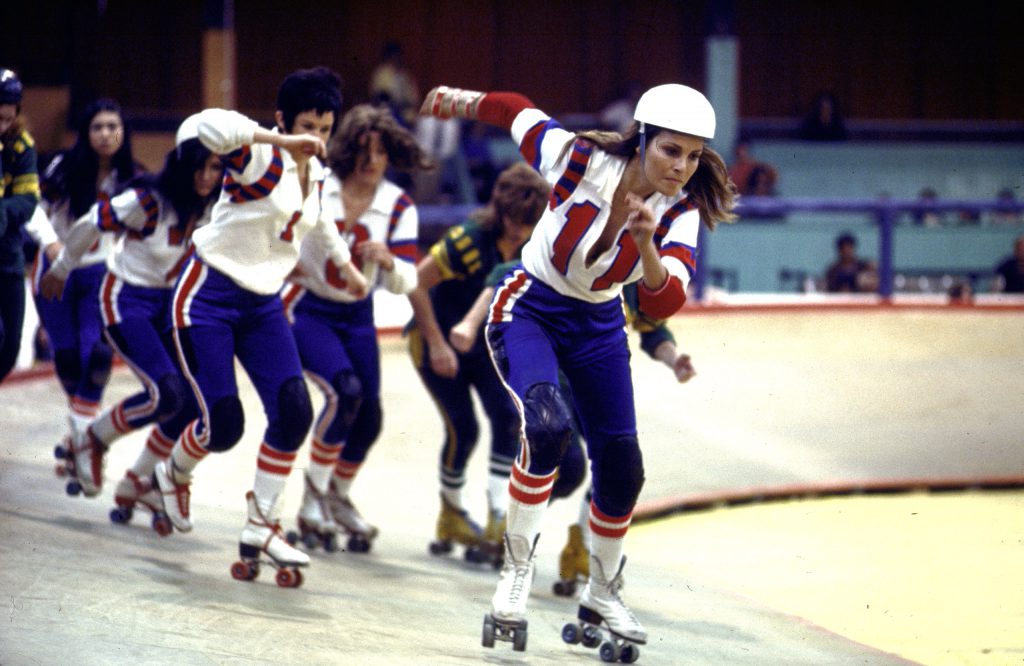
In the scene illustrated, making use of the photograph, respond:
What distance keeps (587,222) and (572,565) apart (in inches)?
78.7

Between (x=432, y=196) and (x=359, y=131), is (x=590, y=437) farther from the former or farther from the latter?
(x=432, y=196)

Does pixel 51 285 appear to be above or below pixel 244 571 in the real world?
above

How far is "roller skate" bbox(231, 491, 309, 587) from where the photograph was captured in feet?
19.6

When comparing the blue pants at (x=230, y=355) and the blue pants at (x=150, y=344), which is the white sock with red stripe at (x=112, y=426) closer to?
the blue pants at (x=150, y=344)

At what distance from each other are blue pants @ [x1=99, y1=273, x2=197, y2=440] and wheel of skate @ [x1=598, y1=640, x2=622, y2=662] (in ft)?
8.19

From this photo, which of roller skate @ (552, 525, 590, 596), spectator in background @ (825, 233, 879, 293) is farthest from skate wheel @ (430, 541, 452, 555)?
spectator in background @ (825, 233, 879, 293)

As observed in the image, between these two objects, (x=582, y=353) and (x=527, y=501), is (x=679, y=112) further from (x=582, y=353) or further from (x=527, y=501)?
(x=527, y=501)

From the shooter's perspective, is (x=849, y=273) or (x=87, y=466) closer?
(x=87, y=466)

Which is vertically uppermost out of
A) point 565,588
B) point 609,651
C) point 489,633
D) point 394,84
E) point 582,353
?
point 394,84

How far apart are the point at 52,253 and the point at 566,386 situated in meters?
2.77

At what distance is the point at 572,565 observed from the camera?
6625 mm

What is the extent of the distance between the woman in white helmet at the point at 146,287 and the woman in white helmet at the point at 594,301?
1920 mm

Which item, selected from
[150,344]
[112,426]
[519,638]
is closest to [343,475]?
[150,344]

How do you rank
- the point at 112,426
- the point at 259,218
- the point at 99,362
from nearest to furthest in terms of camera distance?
the point at 259,218 → the point at 112,426 → the point at 99,362
